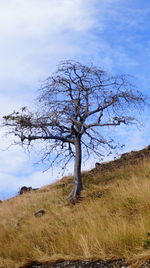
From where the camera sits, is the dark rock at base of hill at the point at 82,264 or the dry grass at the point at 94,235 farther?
the dry grass at the point at 94,235

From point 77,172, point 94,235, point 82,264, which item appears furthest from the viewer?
point 77,172

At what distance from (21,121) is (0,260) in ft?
22.9

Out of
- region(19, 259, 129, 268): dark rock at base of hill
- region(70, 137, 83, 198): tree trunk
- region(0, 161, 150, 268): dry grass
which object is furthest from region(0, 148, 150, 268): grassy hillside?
region(70, 137, 83, 198): tree trunk

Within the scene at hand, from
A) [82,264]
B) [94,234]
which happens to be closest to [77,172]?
[94,234]

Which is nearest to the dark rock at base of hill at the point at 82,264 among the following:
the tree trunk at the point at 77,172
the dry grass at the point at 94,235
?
the dry grass at the point at 94,235

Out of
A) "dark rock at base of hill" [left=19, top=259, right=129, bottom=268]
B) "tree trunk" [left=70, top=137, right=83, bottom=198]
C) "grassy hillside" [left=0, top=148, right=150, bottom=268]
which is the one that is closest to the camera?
"dark rock at base of hill" [left=19, top=259, right=129, bottom=268]

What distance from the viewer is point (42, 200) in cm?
1551

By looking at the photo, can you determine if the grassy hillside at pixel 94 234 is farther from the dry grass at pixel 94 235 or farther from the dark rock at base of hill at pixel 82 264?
the dark rock at base of hill at pixel 82 264

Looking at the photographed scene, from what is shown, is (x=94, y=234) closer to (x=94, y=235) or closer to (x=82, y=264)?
(x=94, y=235)

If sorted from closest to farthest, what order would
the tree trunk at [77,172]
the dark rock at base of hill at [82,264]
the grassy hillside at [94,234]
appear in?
the dark rock at base of hill at [82,264], the grassy hillside at [94,234], the tree trunk at [77,172]

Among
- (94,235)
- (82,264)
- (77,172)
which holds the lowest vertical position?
(82,264)

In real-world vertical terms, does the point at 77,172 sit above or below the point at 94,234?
above

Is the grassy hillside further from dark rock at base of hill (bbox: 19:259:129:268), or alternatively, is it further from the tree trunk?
the tree trunk

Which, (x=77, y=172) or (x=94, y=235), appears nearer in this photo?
(x=94, y=235)
